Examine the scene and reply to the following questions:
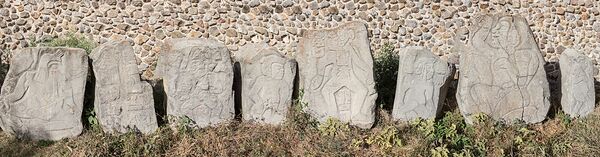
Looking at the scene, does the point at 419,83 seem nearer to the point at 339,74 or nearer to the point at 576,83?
the point at 339,74

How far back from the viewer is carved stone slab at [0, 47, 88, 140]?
18.7 feet

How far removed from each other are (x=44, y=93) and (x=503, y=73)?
4.28m

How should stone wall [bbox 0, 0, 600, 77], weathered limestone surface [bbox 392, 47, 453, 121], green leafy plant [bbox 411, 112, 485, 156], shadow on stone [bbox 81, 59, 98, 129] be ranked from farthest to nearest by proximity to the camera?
stone wall [bbox 0, 0, 600, 77]
weathered limestone surface [bbox 392, 47, 453, 121]
shadow on stone [bbox 81, 59, 98, 129]
green leafy plant [bbox 411, 112, 485, 156]

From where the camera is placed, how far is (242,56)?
6.39 meters

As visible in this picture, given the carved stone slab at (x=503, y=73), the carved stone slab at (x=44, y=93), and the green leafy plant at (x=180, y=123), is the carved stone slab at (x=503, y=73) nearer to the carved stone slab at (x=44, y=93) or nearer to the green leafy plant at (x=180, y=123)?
the green leafy plant at (x=180, y=123)

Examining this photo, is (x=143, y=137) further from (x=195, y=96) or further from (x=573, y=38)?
(x=573, y=38)

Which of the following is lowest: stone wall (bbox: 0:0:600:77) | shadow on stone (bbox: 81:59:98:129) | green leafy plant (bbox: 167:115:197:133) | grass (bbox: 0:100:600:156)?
grass (bbox: 0:100:600:156)

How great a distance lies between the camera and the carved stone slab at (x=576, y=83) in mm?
6465

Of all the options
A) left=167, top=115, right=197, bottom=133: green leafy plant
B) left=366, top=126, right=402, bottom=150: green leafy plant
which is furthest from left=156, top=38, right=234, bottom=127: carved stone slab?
left=366, top=126, right=402, bottom=150: green leafy plant

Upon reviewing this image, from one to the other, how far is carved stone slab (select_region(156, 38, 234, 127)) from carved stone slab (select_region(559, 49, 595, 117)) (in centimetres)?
334

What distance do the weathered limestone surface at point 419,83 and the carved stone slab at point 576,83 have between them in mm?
1221

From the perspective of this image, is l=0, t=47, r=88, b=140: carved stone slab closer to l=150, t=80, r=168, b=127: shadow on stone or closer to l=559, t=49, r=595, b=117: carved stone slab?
l=150, t=80, r=168, b=127: shadow on stone

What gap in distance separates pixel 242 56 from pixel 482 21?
7.67 feet

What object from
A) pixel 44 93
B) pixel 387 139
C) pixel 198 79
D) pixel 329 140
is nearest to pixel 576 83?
pixel 387 139
